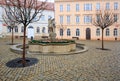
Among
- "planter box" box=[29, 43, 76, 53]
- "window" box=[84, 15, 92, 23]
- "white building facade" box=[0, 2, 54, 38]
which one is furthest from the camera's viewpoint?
"white building facade" box=[0, 2, 54, 38]

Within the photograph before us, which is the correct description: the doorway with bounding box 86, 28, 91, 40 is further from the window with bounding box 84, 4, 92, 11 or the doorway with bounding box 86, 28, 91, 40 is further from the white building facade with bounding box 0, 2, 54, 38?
the white building facade with bounding box 0, 2, 54, 38

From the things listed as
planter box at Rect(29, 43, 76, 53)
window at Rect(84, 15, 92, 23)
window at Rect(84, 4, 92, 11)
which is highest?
window at Rect(84, 4, 92, 11)

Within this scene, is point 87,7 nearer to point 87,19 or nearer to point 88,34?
point 87,19

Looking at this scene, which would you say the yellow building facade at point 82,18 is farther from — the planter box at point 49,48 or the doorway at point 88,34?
the planter box at point 49,48

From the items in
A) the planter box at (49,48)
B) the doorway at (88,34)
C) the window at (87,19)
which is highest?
the window at (87,19)

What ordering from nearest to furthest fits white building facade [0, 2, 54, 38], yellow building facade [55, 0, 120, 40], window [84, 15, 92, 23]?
1. yellow building facade [55, 0, 120, 40]
2. window [84, 15, 92, 23]
3. white building facade [0, 2, 54, 38]

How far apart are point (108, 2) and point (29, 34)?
74.9ft

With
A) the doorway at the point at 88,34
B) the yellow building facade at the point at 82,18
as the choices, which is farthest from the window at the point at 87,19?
the doorway at the point at 88,34

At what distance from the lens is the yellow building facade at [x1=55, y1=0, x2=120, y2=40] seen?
33750 millimetres

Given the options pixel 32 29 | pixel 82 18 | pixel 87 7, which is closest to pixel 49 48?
pixel 82 18

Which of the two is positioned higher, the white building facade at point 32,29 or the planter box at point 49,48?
the white building facade at point 32,29

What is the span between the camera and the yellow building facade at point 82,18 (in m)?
33.8

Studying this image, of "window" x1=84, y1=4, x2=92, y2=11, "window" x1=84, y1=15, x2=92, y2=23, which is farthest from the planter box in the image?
"window" x1=84, y1=4, x2=92, y2=11

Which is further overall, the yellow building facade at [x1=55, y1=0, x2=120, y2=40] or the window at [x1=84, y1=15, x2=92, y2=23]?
the window at [x1=84, y1=15, x2=92, y2=23]
